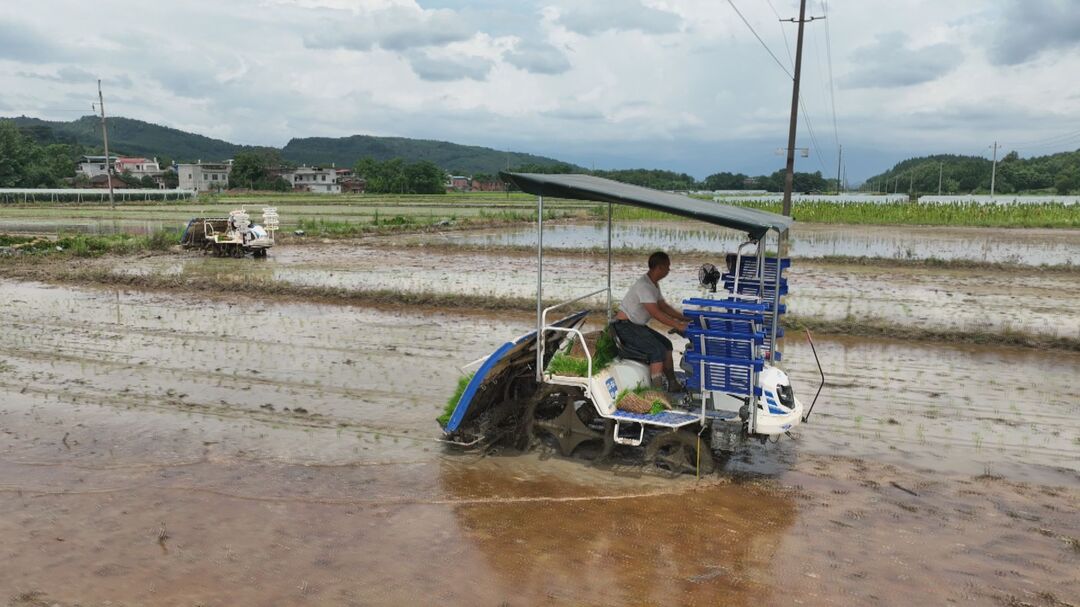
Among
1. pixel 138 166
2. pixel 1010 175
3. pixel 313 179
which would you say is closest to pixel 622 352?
pixel 313 179

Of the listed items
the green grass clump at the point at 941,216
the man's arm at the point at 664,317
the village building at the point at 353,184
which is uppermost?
the village building at the point at 353,184

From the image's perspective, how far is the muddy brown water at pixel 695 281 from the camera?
13.6 m

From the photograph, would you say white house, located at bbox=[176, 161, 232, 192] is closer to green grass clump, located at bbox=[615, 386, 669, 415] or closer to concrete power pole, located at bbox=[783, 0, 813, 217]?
concrete power pole, located at bbox=[783, 0, 813, 217]

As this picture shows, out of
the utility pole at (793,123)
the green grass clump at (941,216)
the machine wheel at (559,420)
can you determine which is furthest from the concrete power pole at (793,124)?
the machine wheel at (559,420)

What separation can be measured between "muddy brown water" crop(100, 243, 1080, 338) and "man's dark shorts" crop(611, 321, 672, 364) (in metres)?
7.40

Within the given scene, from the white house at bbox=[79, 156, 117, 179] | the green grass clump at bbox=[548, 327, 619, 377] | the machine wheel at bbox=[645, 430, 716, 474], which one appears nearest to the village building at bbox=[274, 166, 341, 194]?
the white house at bbox=[79, 156, 117, 179]

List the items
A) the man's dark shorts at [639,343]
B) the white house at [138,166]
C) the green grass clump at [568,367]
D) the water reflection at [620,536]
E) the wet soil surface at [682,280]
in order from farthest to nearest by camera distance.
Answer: the white house at [138,166] → the wet soil surface at [682,280] → the man's dark shorts at [639,343] → the green grass clump at [568,367] → the water reflection at [620,536]

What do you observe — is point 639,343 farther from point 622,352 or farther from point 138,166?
point 138,166

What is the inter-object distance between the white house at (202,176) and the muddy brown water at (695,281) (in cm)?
8351

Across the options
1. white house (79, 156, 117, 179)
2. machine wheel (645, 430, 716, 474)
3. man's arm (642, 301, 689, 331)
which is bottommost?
machine wheel (645, 430, 716, 474)

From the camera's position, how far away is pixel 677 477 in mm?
6484

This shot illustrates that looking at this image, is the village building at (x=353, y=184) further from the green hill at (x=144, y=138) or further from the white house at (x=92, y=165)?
the green hill at (x=144, y=138)

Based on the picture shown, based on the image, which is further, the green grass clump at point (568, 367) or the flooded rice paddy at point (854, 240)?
the flooded rice paddy at point (854, 240)

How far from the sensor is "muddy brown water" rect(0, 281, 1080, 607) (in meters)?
4.82
